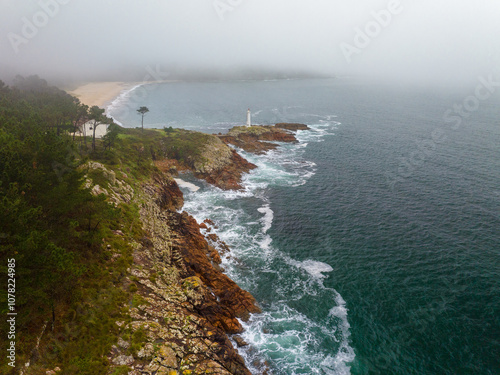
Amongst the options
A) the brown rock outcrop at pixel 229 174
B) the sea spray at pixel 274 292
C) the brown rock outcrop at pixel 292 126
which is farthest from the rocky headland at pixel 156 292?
the brown rock outcrop at pixel 292 126

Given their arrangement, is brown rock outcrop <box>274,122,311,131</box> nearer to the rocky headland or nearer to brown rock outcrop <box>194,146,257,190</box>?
brown rock outcrop <box>194,146,257,190</box>

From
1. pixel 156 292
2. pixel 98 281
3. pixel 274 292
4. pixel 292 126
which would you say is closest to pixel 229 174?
pixel 274 292

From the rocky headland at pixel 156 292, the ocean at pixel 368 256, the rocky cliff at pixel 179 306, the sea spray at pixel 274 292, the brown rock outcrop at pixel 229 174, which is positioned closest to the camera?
the rocky headland at pixel 156 292

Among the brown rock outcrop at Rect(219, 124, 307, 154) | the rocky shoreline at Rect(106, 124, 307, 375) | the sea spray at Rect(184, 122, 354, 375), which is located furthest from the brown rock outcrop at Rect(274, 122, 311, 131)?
the rocky shoreline at Rect(106, 124, 307, 375)

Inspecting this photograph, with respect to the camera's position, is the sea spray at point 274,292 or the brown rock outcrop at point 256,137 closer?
the sea spray at point 274,292

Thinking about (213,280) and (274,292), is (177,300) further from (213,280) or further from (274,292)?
(274,292)

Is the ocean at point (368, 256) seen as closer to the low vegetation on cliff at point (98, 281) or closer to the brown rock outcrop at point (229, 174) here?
the brown rock outcrop at point (229, 174)

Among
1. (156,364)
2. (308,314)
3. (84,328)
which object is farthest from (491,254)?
(84,328)
